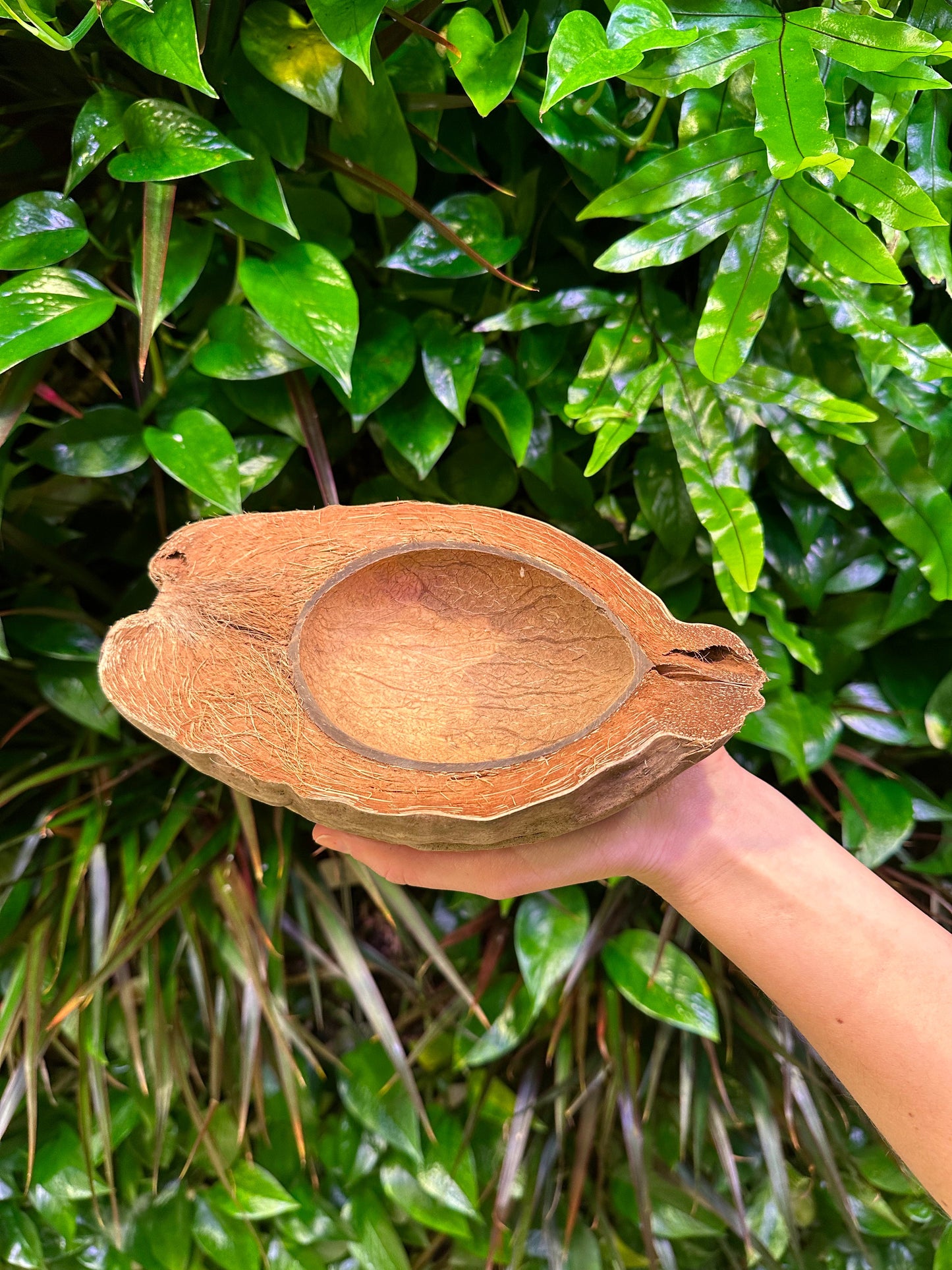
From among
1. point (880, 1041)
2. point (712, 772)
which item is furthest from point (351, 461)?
point (880, 1041)

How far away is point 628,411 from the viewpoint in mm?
677

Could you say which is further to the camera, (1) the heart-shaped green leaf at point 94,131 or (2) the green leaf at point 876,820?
(2) the green leaf at point 876,820

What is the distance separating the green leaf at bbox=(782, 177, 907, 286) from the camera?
583mm

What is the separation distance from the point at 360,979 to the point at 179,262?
0.62 m

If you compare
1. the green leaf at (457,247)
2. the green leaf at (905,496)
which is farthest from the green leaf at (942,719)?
the green leaf at (457,247)

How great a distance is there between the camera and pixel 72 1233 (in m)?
0.80

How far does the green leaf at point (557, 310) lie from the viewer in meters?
0.69

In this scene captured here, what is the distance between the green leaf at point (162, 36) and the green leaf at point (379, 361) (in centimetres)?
21

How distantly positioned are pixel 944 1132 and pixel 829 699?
378mm

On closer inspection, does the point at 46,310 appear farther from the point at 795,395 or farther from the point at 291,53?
the point at 795,395

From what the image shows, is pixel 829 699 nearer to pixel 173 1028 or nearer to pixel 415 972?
pixel 415 972

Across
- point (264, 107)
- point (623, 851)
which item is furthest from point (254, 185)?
point (623, 851)

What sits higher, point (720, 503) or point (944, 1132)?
point (720, 503)

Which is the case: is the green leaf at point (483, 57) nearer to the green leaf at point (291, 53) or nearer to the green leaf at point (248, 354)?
the green leaf at point (291, 53)
